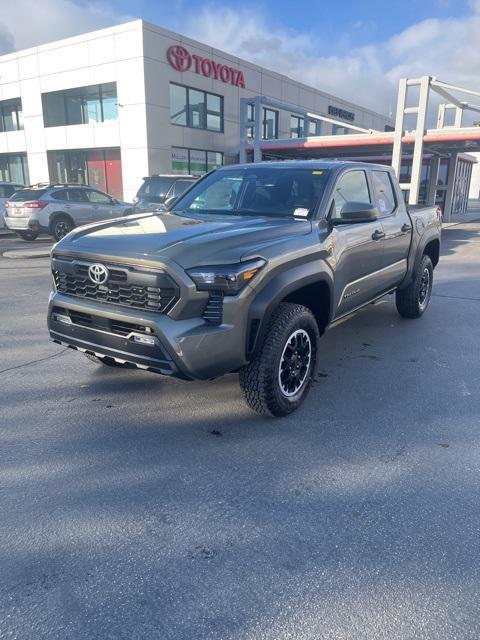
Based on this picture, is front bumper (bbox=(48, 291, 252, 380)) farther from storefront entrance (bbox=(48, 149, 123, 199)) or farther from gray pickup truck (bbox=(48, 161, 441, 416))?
storefront entrance (bbox=(48, 149, 123, 199))

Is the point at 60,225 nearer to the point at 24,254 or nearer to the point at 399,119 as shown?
the point at 24,254

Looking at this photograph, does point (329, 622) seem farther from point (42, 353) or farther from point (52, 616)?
point (42, 353)

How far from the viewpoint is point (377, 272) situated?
4.94 meters

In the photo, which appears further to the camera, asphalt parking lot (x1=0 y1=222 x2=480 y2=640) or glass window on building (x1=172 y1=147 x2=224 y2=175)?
glass window on building (x1=172 y1=147 x2=224 y2=175)

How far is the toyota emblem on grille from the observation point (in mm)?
3268

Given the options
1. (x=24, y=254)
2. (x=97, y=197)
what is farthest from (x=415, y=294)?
(x=97, y=197)

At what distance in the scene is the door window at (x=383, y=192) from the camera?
16.6 ft

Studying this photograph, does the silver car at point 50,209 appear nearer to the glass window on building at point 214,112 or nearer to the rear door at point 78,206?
the rear door at point 78,206

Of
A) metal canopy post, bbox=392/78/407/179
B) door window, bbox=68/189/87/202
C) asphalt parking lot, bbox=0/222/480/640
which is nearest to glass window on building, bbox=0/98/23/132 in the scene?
door window, bbox=68/189/87/202

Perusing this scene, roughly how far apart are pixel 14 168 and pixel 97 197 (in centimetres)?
1597

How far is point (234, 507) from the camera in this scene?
2.67 metres

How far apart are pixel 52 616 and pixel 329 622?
1120 mm

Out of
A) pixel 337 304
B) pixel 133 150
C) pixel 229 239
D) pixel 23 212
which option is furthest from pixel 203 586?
pixel 133 150

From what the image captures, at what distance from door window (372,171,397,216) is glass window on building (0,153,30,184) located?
2566cm
